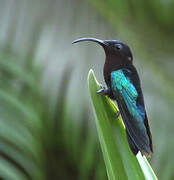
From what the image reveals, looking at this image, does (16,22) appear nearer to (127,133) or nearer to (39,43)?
(39,43)

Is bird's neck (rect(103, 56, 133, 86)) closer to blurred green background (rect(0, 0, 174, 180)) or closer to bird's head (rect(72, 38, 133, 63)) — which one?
bird's head (rect(72, 38, 133, 63))

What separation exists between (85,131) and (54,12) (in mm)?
651

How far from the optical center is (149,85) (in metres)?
2.07

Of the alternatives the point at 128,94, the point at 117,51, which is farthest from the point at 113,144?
the point at 117,51

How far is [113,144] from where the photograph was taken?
72cm

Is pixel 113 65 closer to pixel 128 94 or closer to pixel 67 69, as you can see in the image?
pixel 128 94

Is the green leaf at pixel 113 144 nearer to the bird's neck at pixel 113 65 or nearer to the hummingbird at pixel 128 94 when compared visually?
the hummingbird at pixel 128 94


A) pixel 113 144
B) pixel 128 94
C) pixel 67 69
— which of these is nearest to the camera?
pixel 113 144

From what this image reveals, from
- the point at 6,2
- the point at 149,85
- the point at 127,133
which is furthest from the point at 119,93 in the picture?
the point at 6,2

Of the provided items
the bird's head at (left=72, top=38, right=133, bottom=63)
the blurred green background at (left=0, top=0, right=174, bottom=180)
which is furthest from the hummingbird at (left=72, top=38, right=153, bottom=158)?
the blurred green background at (left=0, top=0, right=174, bottom=180)

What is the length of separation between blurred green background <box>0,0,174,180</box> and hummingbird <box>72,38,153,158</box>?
0.97 metres

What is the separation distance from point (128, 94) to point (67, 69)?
118cm

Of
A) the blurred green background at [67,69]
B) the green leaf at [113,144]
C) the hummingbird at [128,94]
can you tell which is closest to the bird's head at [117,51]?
the hummingbird at [128,94]

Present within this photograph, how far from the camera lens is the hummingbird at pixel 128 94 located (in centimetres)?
79
